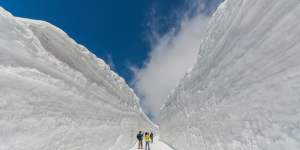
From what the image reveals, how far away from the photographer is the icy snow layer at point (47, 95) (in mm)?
7781

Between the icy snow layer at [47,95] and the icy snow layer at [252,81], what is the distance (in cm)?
556

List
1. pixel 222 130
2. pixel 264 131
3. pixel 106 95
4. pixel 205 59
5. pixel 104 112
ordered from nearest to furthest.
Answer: pixel 264 131 → pixel 222 130 → pixel 205 59 → pixel 104 112 → pixel 106 95

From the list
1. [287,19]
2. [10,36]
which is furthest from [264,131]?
[10,36]

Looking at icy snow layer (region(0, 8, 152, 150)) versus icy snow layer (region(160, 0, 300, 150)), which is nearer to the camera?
icy snow layer (region(160, 0, 300, 150))

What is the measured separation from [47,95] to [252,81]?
7.88 metres

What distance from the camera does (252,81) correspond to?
686cm

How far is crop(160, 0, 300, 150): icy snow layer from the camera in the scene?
202 inches

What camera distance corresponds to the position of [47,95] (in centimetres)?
953

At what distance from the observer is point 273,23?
6504mm

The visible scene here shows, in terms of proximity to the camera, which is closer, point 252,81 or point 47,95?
point 252,81

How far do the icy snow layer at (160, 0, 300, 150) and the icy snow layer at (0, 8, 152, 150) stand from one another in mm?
5560

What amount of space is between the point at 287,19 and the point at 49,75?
30.6 feet

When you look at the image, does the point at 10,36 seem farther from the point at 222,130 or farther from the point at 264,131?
the point at 264,131

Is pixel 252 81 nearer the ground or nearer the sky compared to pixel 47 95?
nearer the ground
